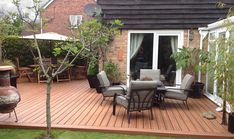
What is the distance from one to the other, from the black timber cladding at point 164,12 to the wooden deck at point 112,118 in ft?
9.34

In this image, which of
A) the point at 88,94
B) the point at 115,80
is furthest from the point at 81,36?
the point at 115,80

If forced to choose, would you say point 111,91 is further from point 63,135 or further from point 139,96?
point 63,135

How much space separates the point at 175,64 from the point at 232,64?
15.4ft

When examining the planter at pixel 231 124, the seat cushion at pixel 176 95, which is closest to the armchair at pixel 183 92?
the seat cushion at pixel 176 95

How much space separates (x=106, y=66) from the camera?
10156 mm

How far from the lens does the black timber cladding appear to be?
9.90 metres

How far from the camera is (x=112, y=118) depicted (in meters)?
6.41

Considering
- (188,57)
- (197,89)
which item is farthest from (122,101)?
(188,57)

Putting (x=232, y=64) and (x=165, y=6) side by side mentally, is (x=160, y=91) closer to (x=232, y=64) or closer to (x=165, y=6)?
(x=232, y=64)

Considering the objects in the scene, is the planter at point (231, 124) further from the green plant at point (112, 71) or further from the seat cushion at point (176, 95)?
the green plant at point (112, 71)

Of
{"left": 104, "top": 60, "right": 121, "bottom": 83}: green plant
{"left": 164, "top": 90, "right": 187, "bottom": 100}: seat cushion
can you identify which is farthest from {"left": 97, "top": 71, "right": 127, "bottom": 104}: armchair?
{"left": 104, "top": 60, "right": 121, "bottom": 83}: green plant

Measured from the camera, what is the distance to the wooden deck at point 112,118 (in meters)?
5.63

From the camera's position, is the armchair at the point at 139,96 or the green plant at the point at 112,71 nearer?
the armchair at the point at 139,96

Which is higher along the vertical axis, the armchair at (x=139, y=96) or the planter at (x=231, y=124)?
the armchair at (x=139, y=96)
